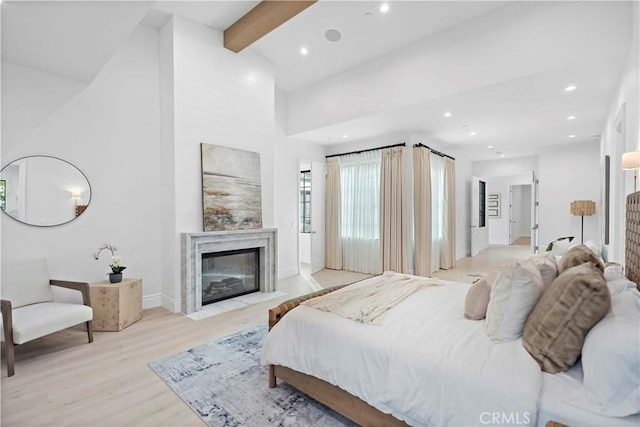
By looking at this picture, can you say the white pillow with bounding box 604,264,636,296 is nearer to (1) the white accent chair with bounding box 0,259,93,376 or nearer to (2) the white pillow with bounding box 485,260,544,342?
(2) the white pillow with bounding box 485,260,544,342

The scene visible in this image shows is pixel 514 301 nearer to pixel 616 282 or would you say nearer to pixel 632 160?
pixel 616 282

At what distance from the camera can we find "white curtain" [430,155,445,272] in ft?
20.3

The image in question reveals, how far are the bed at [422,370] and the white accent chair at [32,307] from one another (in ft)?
6.39

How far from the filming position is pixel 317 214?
6480 mm

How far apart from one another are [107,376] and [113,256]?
5.05ft

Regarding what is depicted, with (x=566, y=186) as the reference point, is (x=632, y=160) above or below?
below

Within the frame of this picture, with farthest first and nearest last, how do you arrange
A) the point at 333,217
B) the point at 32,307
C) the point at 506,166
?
the point at 506,166
the point at 333,217
the point at 32,307

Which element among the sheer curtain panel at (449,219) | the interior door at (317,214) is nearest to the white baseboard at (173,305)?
the interior door at (317,214)

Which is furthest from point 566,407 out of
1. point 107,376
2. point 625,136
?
point 625,136

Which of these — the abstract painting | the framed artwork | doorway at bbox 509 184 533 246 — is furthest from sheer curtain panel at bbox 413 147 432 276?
doorway at bbox 509 184 533 246

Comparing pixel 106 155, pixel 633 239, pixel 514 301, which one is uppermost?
pixel 106 155

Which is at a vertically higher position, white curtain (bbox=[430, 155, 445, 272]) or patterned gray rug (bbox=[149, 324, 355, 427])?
white curtain (bbox=[430, 155, 445, 272])

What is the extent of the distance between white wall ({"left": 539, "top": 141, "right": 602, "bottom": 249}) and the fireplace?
6287mm

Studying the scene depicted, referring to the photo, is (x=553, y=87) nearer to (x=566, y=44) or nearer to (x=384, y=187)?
(x=566, y=44)
